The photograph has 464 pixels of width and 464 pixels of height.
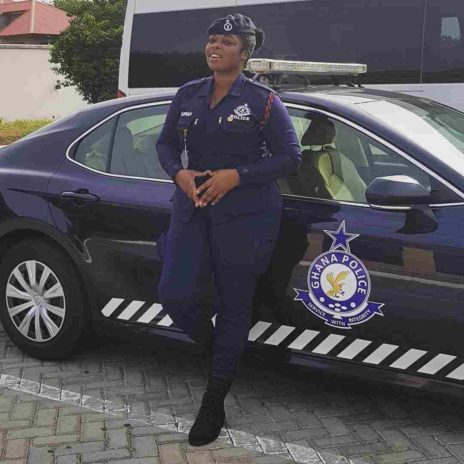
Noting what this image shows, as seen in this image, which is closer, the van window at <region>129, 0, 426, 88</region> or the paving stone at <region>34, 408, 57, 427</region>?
the paving stone at <region>34, 408, 57, 427</region>

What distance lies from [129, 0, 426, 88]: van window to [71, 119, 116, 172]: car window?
4.82 meters

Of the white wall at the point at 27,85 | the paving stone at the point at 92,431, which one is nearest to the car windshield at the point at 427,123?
the paving stone at the point at 92,431

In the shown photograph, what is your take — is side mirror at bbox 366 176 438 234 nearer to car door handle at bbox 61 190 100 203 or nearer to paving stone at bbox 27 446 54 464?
car door handle at bbox 61 190 100 203

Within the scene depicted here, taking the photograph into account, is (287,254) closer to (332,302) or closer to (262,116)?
(332,302)

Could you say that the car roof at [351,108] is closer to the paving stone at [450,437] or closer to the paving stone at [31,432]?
the paving stone at [450,437]

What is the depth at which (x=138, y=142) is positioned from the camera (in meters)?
3.58

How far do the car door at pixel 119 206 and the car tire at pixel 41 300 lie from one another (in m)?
0.14

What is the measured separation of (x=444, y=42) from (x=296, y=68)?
14.9ft

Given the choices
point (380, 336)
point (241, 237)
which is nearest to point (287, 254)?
point (241, 237)

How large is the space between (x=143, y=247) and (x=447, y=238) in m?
1.39

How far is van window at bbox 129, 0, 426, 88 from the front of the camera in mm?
7625

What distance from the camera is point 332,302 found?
2953 millimetres

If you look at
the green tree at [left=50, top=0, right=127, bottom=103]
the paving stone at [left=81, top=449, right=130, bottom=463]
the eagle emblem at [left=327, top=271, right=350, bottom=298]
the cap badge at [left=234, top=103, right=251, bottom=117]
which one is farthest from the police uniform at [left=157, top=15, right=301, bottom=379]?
the green tree at [left=50, top=0, right=127, bottom=103]

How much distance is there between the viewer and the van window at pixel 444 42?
23.8ft
